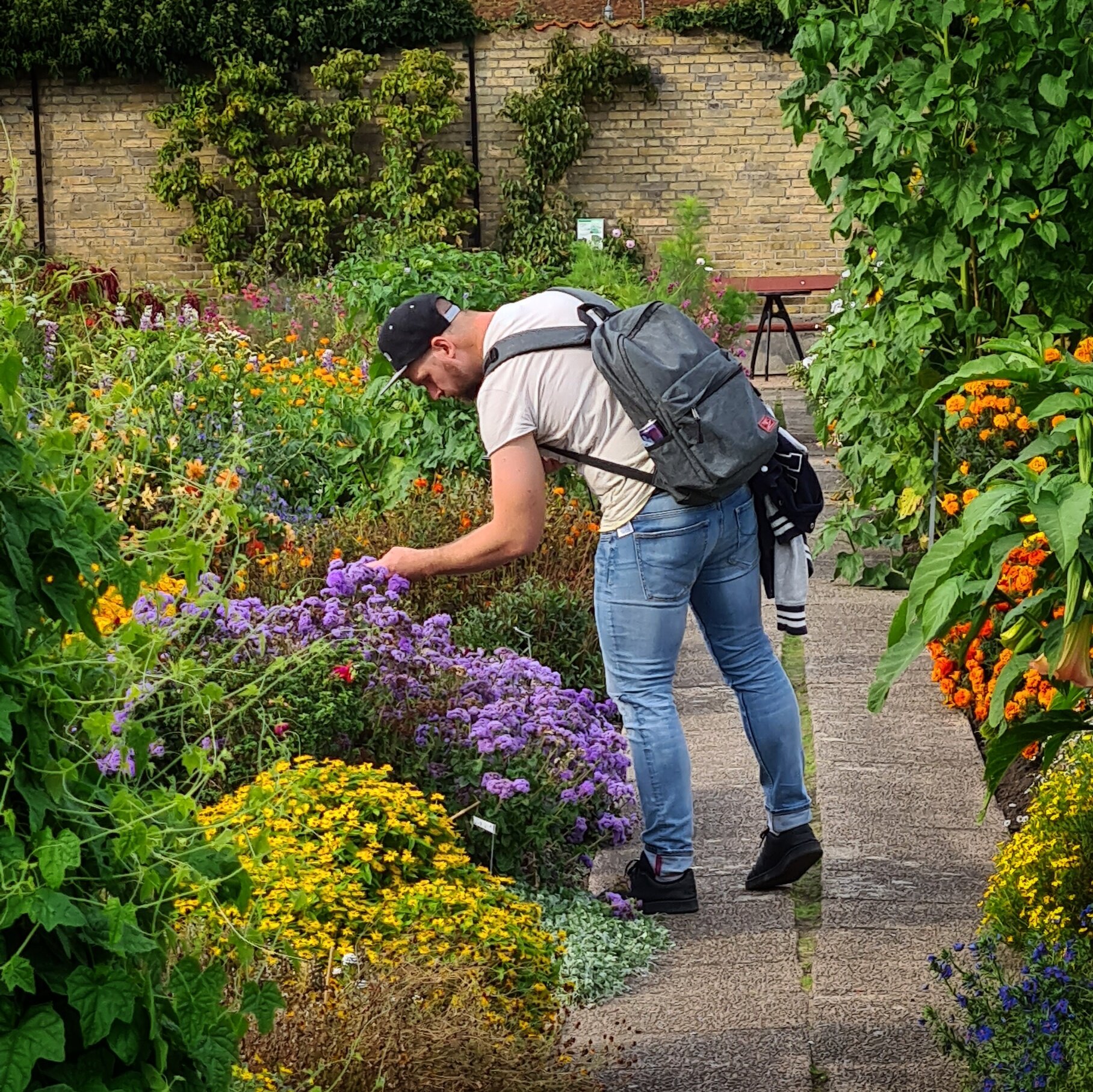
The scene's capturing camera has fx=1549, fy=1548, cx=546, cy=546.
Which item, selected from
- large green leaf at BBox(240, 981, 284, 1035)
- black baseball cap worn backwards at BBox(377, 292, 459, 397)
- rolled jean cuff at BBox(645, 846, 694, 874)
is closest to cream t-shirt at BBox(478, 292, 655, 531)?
black baseball cap worn backwards at BBox(377, 292, 459, 397)

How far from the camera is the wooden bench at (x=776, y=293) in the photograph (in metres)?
14.0

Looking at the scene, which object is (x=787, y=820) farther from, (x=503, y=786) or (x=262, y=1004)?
(x=262, y=1004)

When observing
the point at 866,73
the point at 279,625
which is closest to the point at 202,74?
the point at 866,73

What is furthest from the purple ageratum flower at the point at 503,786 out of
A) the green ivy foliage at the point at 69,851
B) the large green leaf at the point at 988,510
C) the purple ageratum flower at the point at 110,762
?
the green ivy foliage at the point at 69,851

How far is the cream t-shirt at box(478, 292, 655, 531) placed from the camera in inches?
136

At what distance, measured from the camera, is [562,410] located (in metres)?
3.48

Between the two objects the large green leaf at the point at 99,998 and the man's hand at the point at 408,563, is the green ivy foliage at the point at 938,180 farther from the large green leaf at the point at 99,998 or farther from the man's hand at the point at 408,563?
the large green leaf at the point at 99,998

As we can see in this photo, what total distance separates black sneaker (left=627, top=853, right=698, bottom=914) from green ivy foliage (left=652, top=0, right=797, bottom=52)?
1443 cm

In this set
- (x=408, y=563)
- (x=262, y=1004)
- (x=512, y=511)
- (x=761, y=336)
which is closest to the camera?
(x=262, y=1004)

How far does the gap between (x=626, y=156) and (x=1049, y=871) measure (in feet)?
48.4

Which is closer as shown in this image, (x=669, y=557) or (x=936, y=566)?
(x=936, y=566)

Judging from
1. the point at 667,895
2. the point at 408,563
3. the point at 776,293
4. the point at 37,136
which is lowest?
the point at 776,293

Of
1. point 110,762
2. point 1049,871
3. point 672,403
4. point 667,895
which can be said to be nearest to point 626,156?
point 672,403

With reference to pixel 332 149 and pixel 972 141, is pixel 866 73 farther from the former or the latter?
pixel 332 149
